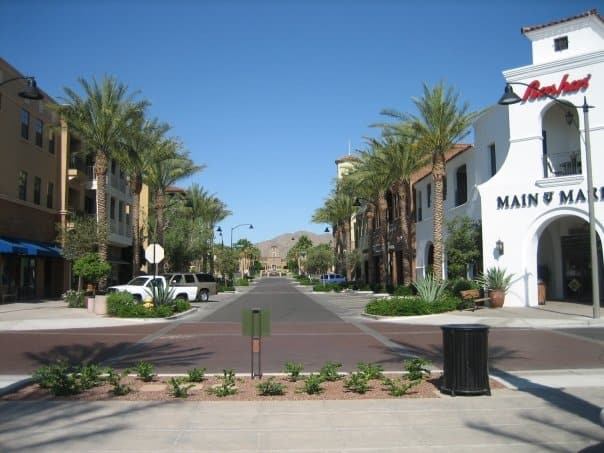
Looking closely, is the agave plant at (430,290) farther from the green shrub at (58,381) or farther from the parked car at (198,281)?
the green shrub at (58,381)

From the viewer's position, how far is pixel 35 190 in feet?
121

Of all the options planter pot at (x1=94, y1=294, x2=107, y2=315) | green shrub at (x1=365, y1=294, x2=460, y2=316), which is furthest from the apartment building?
green shrub at (x1=365, y1=294, x2=460, y2=316)

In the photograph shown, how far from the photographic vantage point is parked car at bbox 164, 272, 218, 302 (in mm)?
38656

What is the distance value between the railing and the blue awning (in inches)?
1046

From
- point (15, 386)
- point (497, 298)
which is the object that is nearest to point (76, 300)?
point (497, 298)

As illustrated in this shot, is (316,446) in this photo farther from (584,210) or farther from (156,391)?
(584,210)

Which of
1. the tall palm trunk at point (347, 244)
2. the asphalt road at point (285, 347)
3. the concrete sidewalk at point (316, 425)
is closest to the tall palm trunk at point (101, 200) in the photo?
the asphalt road at point (285, 347)

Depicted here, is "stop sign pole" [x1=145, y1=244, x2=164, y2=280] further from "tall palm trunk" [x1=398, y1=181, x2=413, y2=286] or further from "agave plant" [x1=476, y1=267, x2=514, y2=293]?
"tall palm trunk" [x1=398, y1=181, x2=413, y2=286]

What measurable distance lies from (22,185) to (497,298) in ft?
88.5

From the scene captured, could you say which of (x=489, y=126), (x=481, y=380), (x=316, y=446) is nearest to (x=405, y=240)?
(x=489, y=126)

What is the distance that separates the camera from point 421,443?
655cm

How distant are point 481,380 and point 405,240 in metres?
32.1

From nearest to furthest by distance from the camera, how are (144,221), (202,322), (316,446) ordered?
(316,446), (202,322), (144,221)

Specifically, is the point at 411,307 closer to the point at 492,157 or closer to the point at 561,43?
the point at 492,157
